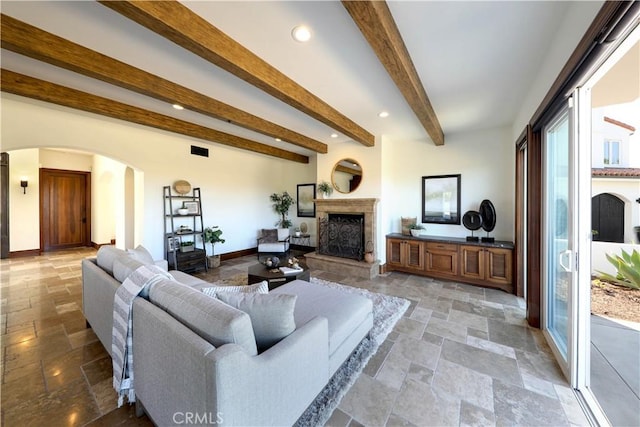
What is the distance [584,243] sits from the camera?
1.64 metres

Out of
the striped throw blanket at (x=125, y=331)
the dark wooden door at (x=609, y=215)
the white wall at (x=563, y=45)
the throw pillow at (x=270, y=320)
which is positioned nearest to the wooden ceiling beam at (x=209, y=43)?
the striped throw blanket at (x=125, y=331)

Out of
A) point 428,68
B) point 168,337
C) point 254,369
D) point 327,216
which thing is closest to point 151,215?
point 327,216

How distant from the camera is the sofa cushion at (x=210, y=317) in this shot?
1.11 metres

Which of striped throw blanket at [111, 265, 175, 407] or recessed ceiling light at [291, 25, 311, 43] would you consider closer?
striped throw blanket at [111, 265, 175, 407]

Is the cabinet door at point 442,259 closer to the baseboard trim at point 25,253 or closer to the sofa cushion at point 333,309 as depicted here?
the sofa cushion at point 333,309

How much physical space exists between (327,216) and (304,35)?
361cm

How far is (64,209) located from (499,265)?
1064 cm

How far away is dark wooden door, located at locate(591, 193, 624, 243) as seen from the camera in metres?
2.67

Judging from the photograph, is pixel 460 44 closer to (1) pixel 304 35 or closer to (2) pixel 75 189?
(1) pixel 304 35

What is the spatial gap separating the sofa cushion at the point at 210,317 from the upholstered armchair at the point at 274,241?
13.3 ft

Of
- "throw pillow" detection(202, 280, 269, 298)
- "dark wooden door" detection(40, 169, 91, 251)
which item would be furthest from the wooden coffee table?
"dark wooden door" detection(40, 169, 91, 251)

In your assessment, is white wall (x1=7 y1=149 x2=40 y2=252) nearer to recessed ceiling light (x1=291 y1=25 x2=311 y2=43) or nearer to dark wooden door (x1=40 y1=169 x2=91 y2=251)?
dark wooden door (x1=40 y1=169 x2=91 y2=251)

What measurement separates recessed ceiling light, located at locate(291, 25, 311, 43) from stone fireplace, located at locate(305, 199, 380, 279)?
304 cm

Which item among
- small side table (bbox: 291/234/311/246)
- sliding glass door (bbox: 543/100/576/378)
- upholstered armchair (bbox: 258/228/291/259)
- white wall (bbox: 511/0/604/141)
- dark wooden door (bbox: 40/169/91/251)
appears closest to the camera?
white wall (bbox: 511/0/604/141)
